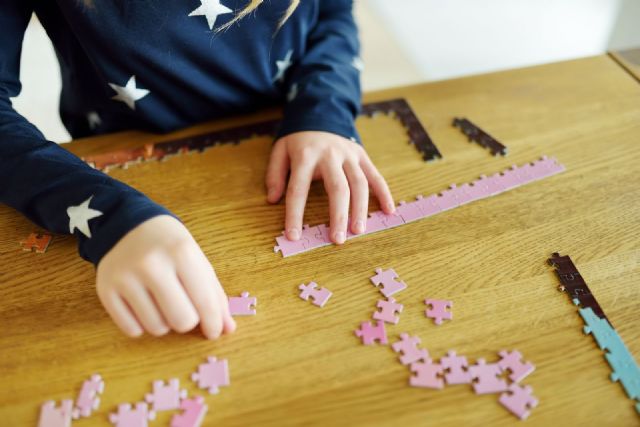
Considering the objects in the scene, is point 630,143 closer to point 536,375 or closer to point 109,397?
point 536,375

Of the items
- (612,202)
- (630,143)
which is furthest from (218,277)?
(630,143)

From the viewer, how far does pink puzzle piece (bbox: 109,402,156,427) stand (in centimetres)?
57

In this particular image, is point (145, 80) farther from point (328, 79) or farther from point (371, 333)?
point (371, 333)

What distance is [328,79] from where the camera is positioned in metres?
0.96

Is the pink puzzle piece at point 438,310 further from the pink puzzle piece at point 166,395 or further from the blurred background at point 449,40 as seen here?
the blurred background at point 449,40

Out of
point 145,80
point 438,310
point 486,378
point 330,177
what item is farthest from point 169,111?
point 486,378

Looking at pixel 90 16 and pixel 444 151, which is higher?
pixel 90 16

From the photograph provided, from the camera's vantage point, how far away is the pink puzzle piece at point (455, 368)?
0.59 m

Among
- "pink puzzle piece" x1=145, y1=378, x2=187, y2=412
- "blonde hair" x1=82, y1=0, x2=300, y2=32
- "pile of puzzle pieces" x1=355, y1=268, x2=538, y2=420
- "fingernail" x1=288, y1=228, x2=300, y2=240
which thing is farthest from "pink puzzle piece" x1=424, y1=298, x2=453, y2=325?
"blonde hair" x1=82, y1=0, x2=300, y2=32

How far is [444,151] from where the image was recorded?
0.92 m

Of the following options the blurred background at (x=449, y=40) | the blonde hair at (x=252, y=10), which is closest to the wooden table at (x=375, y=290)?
the blonde hair at (x=252, y=10)

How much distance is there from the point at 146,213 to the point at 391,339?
0.37 meters

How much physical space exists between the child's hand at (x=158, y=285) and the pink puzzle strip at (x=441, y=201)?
0.16m

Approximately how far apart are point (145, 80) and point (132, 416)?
61 centimetres
